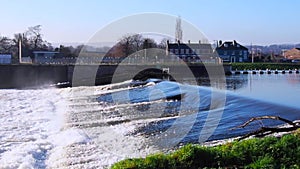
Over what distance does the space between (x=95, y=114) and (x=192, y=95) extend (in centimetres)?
733

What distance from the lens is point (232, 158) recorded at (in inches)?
268

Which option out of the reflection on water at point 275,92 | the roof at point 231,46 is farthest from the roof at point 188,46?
the reflection on water at point 275,92

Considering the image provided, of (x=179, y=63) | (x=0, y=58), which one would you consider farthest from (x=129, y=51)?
(x=0, y=58)

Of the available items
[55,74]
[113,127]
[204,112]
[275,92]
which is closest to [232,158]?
[113,127]

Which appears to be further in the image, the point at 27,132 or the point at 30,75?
the point at 30,75

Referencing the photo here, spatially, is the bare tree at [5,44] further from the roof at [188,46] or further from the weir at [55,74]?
the weir at [55,74]

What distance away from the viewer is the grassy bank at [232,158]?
21.3ft

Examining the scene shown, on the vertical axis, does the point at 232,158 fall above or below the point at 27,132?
above

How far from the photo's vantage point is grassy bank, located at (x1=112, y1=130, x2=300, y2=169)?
255 inches

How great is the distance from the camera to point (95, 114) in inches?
717

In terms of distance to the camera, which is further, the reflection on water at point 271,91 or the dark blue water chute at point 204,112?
the reflection on water at point 271,91

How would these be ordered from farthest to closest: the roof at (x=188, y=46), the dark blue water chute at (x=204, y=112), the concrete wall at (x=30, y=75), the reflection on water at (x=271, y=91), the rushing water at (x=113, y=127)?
the roof at (x=188, y=46), the concrete wall at (x=30, y=75), the reflection on water at (x=271, y=91), the dark blue water chute at (x=204, y=112), the rushing water at (x=113, y=127)

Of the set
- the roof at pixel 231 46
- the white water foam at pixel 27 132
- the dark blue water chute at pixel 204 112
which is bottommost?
the white water foam at pixel 27 132

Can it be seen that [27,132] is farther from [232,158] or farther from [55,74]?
[55,74]
